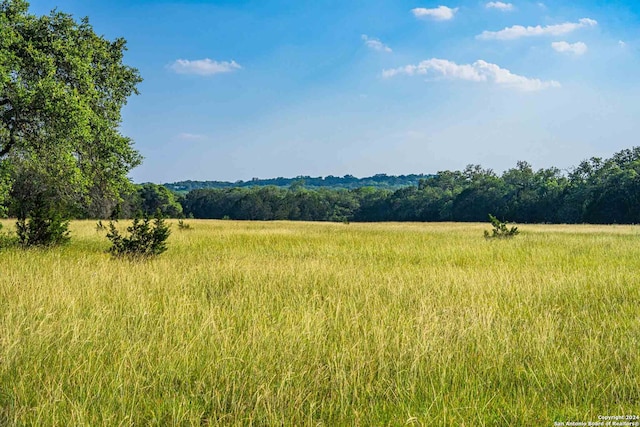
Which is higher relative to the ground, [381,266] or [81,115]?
[81,115]

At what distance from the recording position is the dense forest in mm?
65625

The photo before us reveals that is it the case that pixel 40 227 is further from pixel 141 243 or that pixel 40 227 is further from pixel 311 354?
pixel 311 354

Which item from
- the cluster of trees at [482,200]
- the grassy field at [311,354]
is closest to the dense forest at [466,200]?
the cluster of trees at [482,200]

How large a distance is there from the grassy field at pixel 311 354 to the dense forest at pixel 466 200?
11439 mm

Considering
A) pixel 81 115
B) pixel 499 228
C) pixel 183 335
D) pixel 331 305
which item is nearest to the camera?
pixel 183 335

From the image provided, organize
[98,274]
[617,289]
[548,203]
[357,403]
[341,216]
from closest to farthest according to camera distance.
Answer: [357,403] → [617,289] → [98,274] → [548,203] → [341,216]

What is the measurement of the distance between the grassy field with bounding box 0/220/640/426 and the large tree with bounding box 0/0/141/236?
20.7 feet

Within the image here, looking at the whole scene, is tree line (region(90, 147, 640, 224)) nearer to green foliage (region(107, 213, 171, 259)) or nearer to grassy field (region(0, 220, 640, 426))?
green foliage (region(107, 213, 171, 259))

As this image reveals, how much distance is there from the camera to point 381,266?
10094 millimetres

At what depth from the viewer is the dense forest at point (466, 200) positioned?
2584 inches

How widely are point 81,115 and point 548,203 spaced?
262 feet

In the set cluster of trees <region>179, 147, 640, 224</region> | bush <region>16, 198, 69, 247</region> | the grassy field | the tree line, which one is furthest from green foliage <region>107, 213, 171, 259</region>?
cluster of trees <region>179, 147, 640, 224</region>

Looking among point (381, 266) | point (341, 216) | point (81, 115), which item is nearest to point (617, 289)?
point (381, 266)

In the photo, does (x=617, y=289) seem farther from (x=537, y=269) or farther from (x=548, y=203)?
(x=548, y=203)
